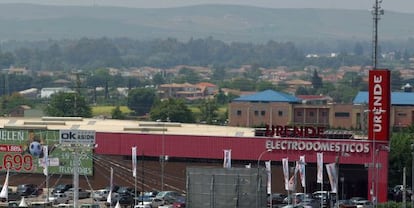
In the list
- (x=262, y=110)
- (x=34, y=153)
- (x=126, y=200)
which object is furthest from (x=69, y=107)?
(x=126, y=200)

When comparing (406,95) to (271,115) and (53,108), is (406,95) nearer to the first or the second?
(271,115)

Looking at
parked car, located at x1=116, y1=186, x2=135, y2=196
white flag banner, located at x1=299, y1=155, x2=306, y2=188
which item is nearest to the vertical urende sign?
white flag banner, located at x1=299, y1=155, x2=306, y2=188

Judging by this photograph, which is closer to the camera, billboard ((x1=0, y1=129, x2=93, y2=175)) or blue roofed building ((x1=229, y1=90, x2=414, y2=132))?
billboard ((x1=0, y1=129, x2=93, y2=175))

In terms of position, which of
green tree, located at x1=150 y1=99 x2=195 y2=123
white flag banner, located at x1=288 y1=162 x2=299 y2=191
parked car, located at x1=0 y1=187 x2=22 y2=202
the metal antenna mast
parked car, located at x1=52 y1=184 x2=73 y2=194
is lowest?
parked car, located at x1=0 y1=187 x2=22 y2=202

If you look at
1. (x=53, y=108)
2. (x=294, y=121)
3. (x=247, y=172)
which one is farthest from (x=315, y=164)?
(x=53, y=108)

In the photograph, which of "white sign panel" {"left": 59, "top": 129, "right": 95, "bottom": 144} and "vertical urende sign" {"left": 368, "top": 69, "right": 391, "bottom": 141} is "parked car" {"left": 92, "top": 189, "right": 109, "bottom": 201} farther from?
"white sign panel" {"left": 59, "top": 129, "right": 95, "bottom": 144}

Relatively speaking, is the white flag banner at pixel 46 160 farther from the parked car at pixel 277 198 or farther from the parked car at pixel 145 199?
the parked car at pixel 277 198

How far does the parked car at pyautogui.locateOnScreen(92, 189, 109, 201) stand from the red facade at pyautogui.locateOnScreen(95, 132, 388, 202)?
12.7ft

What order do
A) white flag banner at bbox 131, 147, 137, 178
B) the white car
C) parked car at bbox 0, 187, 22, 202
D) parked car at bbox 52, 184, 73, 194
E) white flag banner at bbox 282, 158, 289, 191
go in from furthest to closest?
parked car at bbox 52, 184, 73, 194
parked car at bbox 0, 187, 22, 202
white flag banner at bbox 131, 147, 137, 178
the white car
white flag banner at bbox 282, 158, 289, 191

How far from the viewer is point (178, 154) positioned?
6819 centimetres

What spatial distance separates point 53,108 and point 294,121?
24.8 meters

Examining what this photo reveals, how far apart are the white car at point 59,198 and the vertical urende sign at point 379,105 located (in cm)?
1359

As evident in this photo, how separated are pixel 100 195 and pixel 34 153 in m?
7.07

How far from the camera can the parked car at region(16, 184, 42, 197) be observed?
66900 mm
